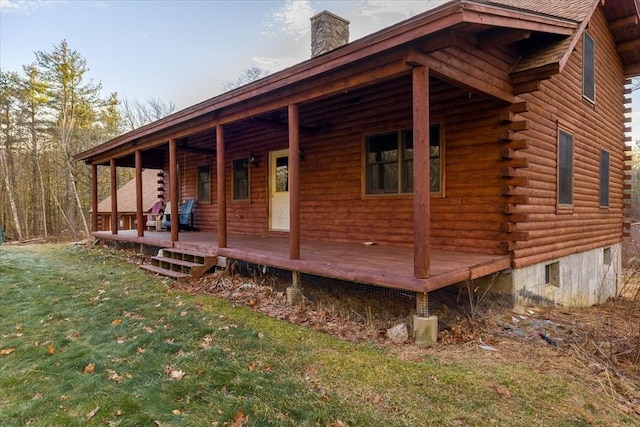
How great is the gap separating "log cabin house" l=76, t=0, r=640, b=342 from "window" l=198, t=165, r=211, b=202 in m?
1.45

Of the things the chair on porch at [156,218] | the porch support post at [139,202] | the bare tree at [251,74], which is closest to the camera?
the porch support post at [139,202]

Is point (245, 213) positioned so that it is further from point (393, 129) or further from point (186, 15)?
→ point (186, 15)

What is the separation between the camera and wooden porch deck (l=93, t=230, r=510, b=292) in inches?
145

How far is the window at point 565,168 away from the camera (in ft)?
19.9

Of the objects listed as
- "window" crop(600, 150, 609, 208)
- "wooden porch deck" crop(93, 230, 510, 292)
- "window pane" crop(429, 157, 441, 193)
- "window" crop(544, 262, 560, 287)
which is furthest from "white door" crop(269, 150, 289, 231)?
"window" crop(600, 150, 609, 208)

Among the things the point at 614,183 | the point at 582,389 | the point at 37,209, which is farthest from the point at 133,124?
the point at 582,389

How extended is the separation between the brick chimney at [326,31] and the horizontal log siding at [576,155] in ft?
14.1

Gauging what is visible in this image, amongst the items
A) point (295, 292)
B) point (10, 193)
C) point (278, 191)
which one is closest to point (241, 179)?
point (278, 191)

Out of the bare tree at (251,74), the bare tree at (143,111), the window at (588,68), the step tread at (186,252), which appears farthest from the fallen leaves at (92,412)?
the bare tree at (143,111)

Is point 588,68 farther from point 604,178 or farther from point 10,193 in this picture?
point 10,193

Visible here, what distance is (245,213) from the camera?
901 cm

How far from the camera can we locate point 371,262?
447cm

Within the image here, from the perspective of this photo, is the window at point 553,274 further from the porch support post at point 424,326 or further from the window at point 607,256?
the porch support post at point 424,326

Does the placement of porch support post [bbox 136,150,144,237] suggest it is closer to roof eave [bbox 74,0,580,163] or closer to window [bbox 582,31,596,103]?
roof eave [bbox 74,0,580,163]
